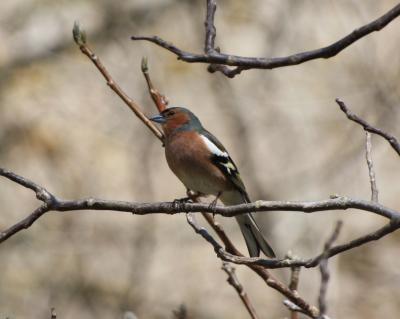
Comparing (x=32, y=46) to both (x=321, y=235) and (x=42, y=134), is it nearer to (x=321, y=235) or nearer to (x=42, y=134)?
(x=42, y=134)

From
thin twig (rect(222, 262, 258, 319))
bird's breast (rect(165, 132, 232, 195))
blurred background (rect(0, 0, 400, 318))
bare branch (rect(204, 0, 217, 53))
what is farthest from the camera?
blurred background (rect(0, 0, 400, 318))

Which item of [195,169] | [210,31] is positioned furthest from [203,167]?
[210,31]

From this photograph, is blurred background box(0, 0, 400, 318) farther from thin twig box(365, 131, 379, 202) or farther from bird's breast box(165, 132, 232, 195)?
thin twig box(365, 131, 379, 202)

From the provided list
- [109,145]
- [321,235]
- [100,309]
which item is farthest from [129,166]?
[321,235]

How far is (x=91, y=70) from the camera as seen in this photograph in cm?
1103

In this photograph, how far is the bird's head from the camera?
594cm

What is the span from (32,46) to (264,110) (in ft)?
11.5

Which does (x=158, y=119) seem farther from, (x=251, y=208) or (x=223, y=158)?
(x=251, y=208)

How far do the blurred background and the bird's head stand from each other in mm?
3315

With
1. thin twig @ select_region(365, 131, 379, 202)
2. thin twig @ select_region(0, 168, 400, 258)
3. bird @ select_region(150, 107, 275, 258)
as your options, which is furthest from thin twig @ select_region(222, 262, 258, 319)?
bird @ select_region(150, 107, 275, 258)

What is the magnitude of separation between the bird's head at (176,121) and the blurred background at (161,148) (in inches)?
130

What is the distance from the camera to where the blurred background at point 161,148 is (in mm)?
9648

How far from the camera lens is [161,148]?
10391 millimetres

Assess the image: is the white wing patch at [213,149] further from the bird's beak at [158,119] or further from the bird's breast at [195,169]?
the bird's beak at [158,119]
